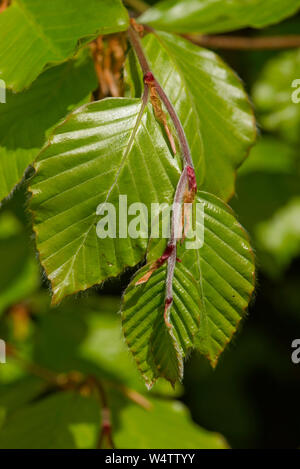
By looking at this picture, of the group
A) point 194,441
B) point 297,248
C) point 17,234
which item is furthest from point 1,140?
point 297,248

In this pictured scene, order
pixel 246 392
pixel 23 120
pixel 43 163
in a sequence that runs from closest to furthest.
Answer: pixel 43 163
pixel 23 120
pixel 246 392

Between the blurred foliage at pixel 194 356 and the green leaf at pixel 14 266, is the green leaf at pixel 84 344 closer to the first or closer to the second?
the blurred foliage at pixel 194 356

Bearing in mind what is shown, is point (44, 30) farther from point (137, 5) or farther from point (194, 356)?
point (194, 356)

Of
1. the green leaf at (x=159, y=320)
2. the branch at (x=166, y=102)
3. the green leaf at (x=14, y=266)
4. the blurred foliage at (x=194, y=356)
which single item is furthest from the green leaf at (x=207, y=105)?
the green leaf at (x=14, y=266)

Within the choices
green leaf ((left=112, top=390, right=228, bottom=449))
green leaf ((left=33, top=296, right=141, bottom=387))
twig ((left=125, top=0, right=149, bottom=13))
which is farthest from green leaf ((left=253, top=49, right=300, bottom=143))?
green leaf ((left=112, top=390, right=228, bottom=449))

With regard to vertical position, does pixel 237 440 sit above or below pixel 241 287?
below

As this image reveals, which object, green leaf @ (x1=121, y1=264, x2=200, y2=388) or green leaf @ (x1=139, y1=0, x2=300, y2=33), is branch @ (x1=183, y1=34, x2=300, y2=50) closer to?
green leaf @ (x1=139, y1=0, x2=300, y2=33)

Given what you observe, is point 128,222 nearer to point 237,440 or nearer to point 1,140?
point 1,140
